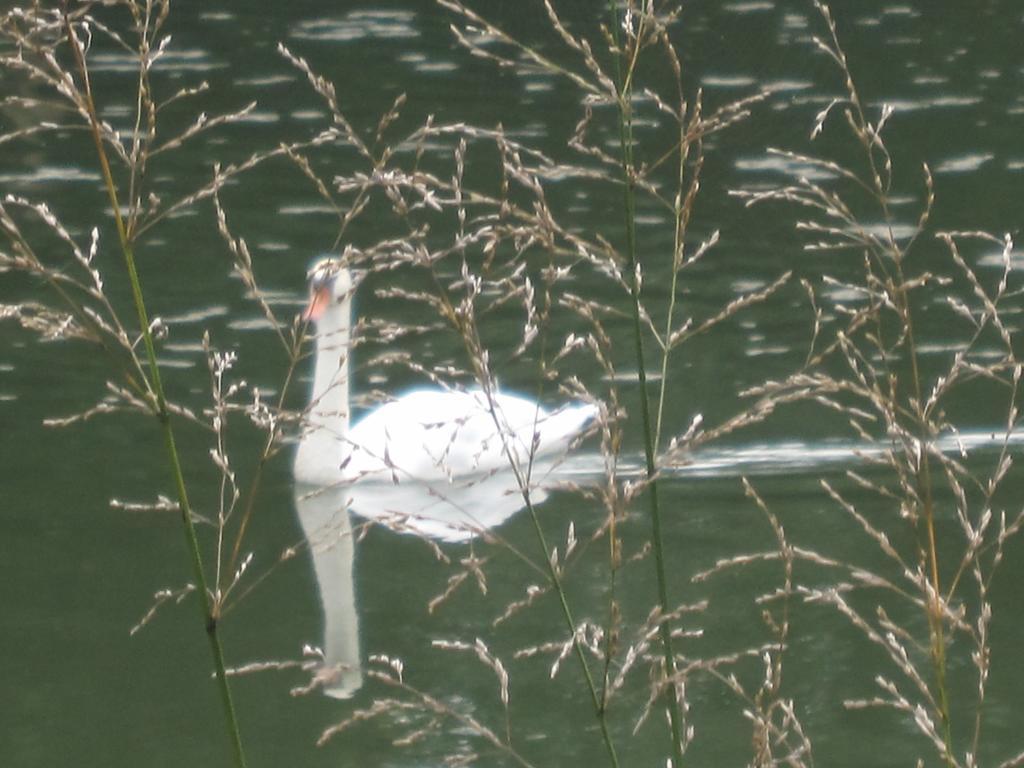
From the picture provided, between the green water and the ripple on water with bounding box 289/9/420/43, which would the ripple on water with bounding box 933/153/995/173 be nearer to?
the green water

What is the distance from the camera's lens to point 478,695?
441 centimetres

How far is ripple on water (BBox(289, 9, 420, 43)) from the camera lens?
14.0 metres

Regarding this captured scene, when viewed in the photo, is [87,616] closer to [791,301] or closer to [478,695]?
[478,695]

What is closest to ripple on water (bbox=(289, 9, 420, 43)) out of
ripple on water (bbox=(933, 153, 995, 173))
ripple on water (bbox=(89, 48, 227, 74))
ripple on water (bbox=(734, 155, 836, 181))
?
ripple on water (bbox=(89, 48, 227, 74))

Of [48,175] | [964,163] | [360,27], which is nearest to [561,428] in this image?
[964,163]

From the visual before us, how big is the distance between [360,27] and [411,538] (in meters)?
9.40

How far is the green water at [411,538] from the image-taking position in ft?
14.0

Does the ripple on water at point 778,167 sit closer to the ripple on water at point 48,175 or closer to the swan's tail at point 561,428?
the swan's tail at point 561,428

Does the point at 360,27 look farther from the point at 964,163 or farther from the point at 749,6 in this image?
the point at 964,163

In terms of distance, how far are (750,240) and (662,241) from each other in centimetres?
44

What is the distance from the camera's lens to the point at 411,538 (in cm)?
566

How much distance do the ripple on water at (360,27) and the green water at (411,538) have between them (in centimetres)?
191

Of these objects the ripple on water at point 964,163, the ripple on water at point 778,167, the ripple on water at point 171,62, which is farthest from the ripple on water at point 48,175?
the ripple on water at point 964,163

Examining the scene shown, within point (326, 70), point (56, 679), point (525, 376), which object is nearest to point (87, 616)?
point (56, 679)
